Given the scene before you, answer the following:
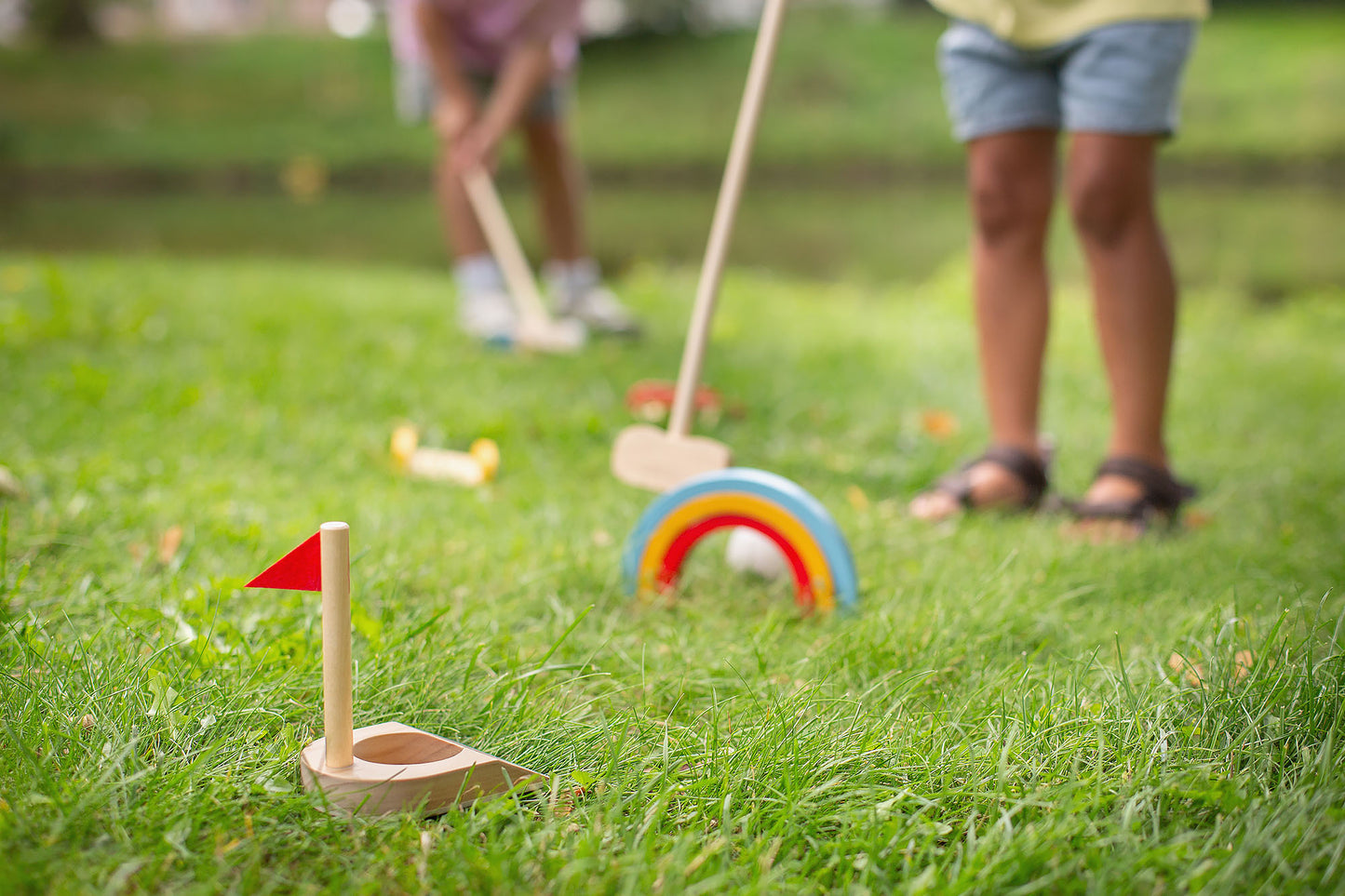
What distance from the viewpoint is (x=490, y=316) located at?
12.1 ft

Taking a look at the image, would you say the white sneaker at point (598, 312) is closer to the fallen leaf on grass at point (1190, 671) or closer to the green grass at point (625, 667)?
the green grass at point (625, 667)

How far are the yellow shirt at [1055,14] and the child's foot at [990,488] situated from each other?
2.64 feet

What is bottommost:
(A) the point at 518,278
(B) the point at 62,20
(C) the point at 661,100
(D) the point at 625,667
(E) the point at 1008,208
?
(D) the point at 625,667

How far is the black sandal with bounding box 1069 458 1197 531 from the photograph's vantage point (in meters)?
2.07

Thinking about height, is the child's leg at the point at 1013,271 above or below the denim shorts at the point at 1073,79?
below

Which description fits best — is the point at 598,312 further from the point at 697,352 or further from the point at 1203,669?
the point at 1203,669

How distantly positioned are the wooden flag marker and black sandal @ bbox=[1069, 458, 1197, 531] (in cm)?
138

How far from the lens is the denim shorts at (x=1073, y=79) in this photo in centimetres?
198

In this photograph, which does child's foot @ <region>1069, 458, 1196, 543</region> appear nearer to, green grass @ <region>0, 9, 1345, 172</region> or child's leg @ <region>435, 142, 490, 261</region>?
child's leg @ <region>435, 142, 490, 261</region>

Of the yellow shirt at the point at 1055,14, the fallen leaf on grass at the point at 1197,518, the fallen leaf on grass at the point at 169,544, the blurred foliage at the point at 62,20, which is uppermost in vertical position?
the blurred foliage at the point at 62,20

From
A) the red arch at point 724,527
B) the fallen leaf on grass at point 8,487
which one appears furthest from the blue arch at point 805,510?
the fallen leaf on grass at point 8,487

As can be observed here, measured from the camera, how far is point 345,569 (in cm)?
104

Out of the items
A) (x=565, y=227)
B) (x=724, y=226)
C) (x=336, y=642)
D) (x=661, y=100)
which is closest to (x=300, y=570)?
(x=336, y=642)

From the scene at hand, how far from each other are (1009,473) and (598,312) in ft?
6.65
